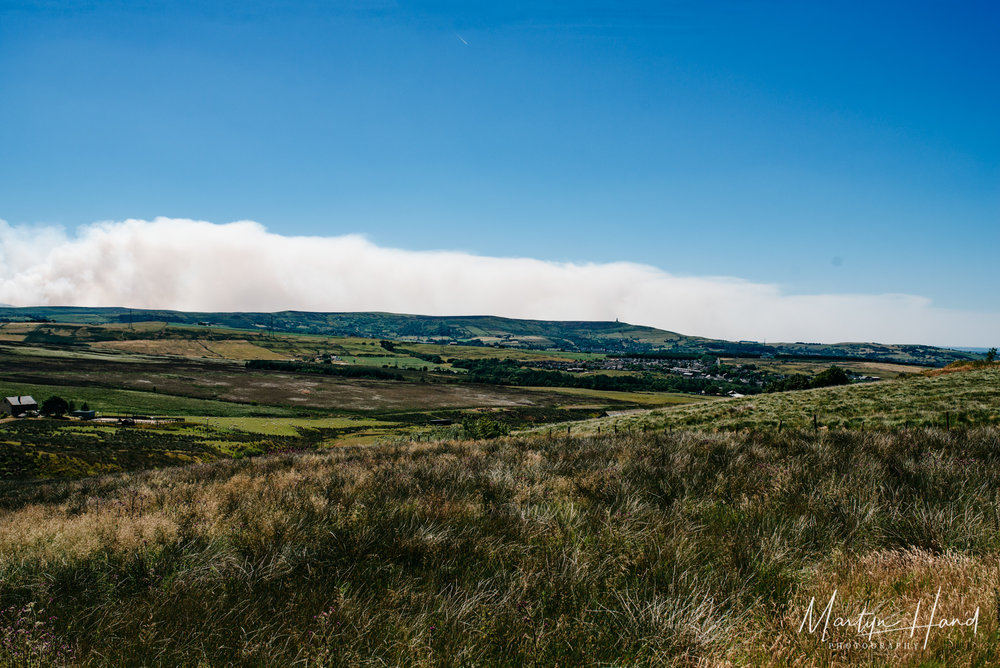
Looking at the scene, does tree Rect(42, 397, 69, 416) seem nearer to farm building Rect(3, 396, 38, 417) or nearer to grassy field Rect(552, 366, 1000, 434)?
farm building Rect(3, 396, 38, 417)

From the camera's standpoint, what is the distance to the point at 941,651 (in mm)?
2346

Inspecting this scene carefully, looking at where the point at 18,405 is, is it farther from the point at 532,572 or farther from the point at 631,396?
Result: the point at 631,396

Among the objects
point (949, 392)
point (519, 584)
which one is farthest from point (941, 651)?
point (949, 392)

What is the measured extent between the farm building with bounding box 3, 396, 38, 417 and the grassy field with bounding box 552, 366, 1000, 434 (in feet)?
366

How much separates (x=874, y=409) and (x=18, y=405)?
127 meters

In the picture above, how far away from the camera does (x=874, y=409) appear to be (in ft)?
78.4

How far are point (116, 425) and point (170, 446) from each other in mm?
31074

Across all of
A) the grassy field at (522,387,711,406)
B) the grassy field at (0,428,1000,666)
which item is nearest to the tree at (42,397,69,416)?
the grassy field at (0,428,1000,666)

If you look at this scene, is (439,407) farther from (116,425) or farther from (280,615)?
(280,615)

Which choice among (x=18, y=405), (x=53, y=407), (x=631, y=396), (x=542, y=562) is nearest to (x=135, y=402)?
(x=53, y=407)

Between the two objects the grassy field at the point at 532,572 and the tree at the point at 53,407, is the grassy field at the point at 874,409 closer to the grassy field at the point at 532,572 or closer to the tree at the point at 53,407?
the grassy field at the point at 532,572

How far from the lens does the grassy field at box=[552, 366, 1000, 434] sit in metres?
19.8

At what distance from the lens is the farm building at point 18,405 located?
87.2 m

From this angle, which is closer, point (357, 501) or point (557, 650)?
point (557, 650)
